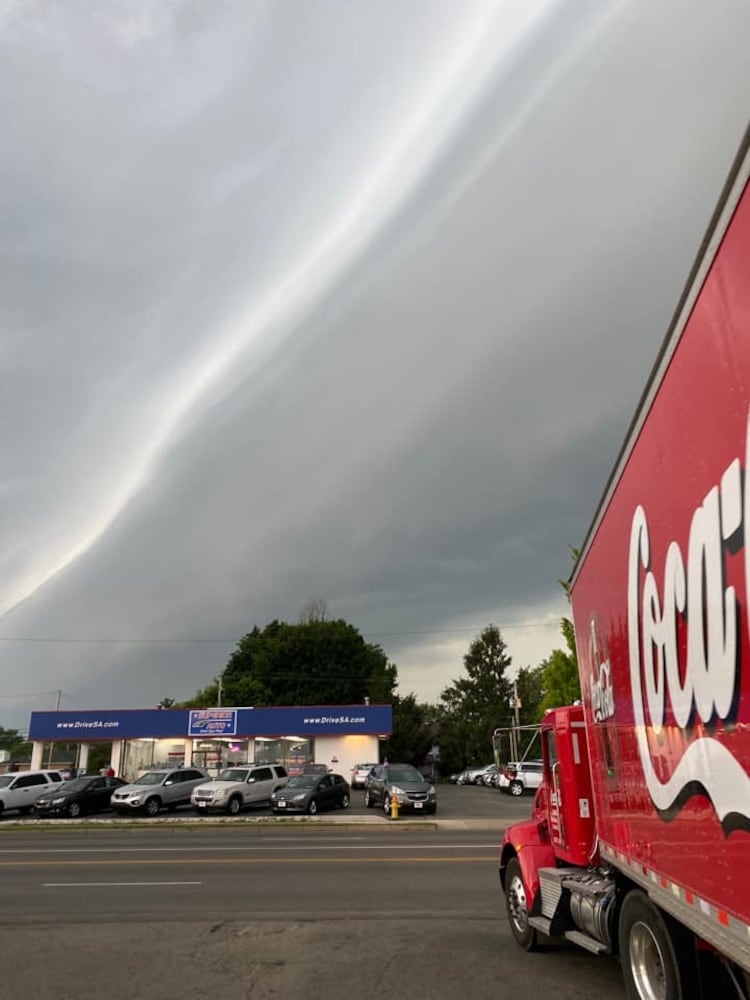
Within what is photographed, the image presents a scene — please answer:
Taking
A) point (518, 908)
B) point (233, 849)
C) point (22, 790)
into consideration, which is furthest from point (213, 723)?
point (518, 908)

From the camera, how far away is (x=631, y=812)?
16.4ft

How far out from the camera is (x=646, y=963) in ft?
15.8

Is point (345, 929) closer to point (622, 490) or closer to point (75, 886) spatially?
point (75, 886)

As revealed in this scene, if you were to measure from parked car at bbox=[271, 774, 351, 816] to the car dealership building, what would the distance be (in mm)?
14887

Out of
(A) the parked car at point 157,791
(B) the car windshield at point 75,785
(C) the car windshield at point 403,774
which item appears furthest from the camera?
(B) the car windshield at point 75,785

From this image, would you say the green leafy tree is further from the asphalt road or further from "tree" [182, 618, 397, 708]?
the asphalt road

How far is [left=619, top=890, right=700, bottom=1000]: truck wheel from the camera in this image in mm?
4168

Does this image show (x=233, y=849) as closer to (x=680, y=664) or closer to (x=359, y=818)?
(x=359, y=818)

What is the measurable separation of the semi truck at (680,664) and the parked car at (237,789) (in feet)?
72.1

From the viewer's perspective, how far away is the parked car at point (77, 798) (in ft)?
87.2

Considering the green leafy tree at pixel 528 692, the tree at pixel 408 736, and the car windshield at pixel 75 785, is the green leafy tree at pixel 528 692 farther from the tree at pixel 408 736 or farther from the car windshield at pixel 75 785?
the car windshield at pixel 75 785

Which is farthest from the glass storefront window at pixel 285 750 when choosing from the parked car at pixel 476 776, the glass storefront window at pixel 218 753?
the parked car at pixel 476 776

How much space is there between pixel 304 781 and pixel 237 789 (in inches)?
97.7

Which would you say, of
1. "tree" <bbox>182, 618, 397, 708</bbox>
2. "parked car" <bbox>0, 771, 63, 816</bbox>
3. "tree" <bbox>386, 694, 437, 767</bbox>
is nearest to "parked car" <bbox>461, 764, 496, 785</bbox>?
"tree" <bbox>386, 694, 437, 767</bbox>
